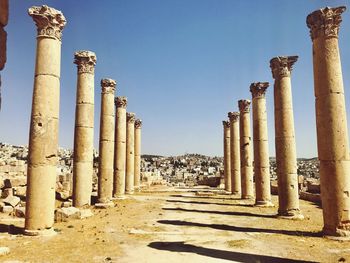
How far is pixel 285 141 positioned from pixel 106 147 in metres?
10.9

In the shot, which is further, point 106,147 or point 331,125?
point 106,147

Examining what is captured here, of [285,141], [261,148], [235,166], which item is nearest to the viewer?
[285,141]

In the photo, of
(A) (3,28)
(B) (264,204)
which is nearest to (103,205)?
(B) (264,204)

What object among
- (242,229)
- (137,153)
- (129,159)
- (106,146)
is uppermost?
(137,153)

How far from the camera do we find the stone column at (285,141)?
15875 millimetres

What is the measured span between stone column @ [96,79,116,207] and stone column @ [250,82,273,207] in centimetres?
920

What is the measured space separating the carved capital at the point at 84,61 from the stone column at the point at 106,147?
11.1 feet

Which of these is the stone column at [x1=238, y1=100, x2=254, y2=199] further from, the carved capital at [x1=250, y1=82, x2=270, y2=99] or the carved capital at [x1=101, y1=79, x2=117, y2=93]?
the carved capital at [x1=101, y1=79, x2=117, y2=93]

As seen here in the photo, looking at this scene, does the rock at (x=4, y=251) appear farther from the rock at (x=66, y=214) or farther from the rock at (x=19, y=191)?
the rock at (x=19, y=191)

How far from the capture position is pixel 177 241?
10711mm

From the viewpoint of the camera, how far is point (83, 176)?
17.8 meters

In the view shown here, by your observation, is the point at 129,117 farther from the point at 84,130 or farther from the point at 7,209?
the point at 7,209

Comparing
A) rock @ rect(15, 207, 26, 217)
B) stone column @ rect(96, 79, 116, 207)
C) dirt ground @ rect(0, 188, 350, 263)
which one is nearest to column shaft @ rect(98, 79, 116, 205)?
stone column @ rect(96, 79, 116, 207)

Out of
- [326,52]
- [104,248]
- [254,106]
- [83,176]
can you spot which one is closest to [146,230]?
[104,248]
